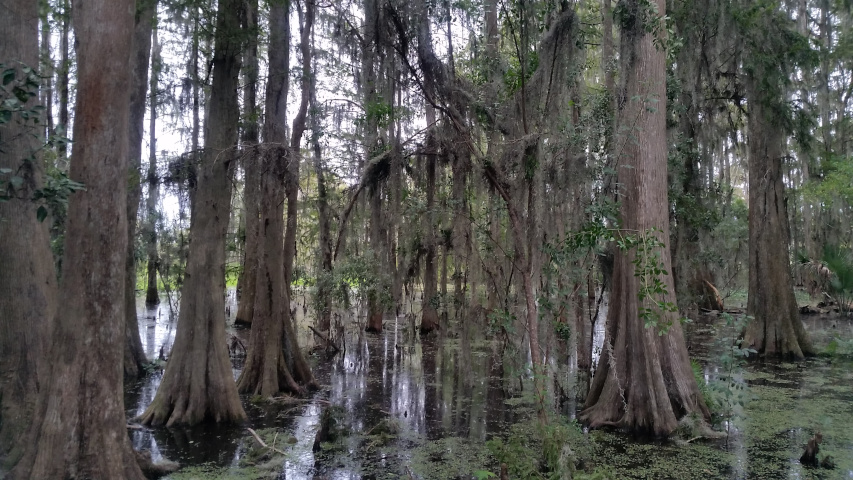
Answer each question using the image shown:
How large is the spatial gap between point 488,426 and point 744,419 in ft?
10.6

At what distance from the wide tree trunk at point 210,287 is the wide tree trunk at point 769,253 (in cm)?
978

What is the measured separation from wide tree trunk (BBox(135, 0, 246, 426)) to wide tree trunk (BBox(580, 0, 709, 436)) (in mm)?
4675

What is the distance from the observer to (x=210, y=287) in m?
7.93

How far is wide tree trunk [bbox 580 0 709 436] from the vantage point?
707 centimetres

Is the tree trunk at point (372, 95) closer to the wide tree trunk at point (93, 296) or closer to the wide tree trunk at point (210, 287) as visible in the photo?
the wide tree trunk at point (210, 287)

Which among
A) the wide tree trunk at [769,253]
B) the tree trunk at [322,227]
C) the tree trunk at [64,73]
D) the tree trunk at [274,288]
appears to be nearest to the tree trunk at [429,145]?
the tree trunk at [322,227]

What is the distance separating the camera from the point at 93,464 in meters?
4.42

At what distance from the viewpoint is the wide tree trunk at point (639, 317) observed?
23.2 ft

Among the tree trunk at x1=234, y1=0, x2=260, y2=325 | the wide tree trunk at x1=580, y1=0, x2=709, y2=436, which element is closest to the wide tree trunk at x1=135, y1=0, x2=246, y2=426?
the tree trunk at x1=234, y1=0, x2=260, y2=325

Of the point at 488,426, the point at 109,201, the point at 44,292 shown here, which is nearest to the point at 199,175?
the point at 44,292

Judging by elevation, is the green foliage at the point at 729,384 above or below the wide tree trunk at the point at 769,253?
below

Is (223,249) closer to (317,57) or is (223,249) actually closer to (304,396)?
(304,396)

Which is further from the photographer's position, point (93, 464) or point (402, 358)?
point (402, 358)

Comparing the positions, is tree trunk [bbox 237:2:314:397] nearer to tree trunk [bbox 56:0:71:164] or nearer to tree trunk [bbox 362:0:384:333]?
tree trunk [bbox 362:0:384:333]
